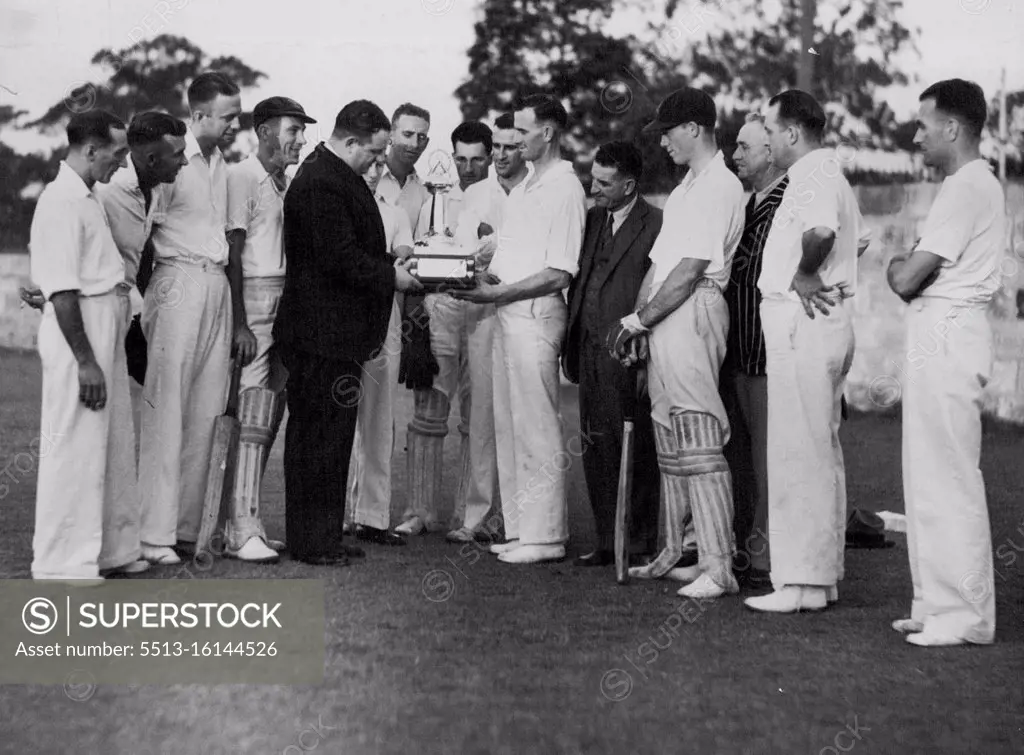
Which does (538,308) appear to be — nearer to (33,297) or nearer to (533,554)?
(533,554)

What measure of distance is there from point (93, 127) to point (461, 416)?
302cm

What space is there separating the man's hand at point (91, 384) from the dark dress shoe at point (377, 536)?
224 cm

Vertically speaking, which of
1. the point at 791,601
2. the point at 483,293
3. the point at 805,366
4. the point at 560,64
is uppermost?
the point at 560,64

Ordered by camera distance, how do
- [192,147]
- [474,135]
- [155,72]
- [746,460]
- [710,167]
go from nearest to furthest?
[710,167], [746,460], [192,147], [474,135], [155,72]

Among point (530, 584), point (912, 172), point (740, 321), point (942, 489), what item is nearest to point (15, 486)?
point (530, 584)

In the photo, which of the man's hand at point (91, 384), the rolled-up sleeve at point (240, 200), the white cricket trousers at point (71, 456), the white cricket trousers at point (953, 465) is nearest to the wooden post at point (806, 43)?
the rolled-up sleeve at point (240, 200)

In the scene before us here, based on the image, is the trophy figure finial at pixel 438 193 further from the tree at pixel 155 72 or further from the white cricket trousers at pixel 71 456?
the tree at pixel 155 72

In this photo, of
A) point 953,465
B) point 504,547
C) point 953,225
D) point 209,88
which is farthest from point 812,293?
point 209,88

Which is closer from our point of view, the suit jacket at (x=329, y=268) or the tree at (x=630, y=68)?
the suit jacket at (x=329, y=268)

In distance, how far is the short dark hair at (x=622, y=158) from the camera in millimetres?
7742

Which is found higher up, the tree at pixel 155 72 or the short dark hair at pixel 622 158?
the tree at pixel 155 72

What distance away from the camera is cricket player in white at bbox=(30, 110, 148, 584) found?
661 centimetres

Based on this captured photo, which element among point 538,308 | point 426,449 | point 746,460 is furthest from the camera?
point 426,449

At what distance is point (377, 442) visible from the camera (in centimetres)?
855
